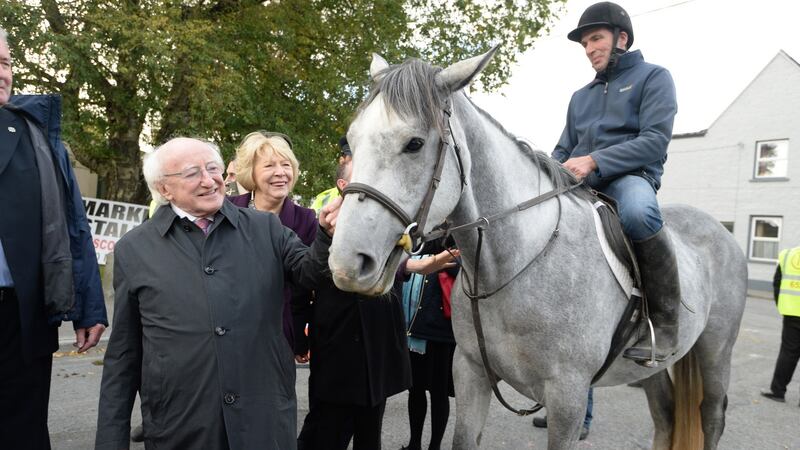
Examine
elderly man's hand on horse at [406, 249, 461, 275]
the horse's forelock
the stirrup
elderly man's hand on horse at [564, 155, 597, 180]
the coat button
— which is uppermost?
the horse's forelock

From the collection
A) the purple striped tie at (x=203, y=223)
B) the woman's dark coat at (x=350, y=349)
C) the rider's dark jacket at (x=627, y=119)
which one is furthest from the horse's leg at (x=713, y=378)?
the purple striped tie at (x=203, y=223)

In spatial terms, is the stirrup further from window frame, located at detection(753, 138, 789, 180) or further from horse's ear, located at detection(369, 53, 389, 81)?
window frame, located at detection(753, 138, 789, 180)

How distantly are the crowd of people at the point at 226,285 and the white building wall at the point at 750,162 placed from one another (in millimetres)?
22869

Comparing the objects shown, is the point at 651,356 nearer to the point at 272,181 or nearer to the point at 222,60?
the point at 272,181

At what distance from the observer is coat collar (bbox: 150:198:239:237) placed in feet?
6.86

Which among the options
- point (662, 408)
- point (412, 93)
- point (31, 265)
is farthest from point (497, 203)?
point (662, 408)

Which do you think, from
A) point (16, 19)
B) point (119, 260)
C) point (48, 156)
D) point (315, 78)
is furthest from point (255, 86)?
point (119, 260)

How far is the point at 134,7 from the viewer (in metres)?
8.44

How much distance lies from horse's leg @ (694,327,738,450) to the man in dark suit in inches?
149

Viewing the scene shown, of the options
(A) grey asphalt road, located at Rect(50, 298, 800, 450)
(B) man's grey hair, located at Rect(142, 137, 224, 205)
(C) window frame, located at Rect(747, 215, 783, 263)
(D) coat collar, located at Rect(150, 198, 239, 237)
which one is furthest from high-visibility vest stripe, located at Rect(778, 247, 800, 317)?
(C) window frame, located at Rect(747, 215, 783, 263)

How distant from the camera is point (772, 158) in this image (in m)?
22.3

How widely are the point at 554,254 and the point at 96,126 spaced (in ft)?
33.7

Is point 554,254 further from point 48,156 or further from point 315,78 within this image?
point 315,78

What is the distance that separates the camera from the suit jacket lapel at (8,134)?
2.32 meters
